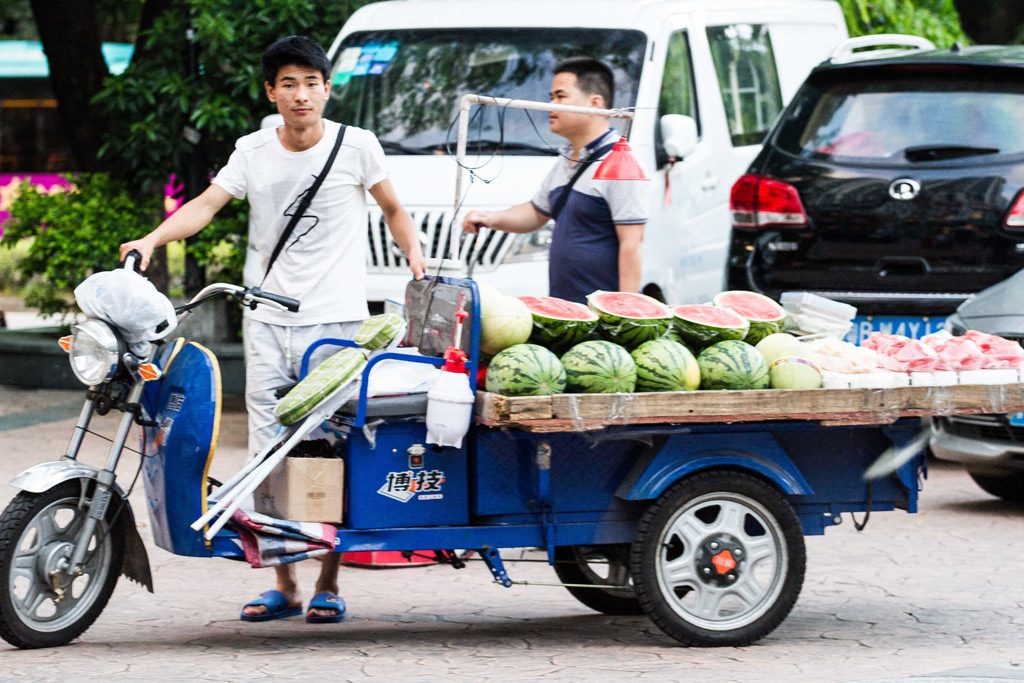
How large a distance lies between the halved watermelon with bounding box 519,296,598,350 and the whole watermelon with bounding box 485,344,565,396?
0.54 feet

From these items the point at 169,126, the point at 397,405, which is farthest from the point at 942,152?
the point at 169,126

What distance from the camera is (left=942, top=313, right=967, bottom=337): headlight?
8133mm

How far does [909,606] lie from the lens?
21.4ft

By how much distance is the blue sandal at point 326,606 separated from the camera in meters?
6.15

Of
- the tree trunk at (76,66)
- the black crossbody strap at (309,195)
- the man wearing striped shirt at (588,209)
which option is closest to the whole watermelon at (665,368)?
the man wearing striped shirt at (588,209)

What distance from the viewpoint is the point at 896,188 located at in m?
8.68

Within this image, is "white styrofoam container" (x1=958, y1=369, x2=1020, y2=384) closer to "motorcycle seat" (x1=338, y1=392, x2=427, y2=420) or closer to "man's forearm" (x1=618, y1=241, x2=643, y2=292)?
"man's forearm" (x1=618, y1=241, x2=643, y2=292)

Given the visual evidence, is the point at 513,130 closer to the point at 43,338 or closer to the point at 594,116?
the point at 594,116

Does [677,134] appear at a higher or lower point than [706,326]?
higher

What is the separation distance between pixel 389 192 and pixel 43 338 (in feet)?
24.3

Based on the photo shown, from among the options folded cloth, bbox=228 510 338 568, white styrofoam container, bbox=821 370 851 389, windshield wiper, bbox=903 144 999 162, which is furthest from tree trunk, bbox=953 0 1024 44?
folded cloth, bbox=228 510 338 568

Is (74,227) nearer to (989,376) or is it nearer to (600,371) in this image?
(600,371)

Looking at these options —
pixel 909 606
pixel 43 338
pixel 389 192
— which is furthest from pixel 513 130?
pixel 43 338

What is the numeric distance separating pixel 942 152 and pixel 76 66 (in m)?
7.06
